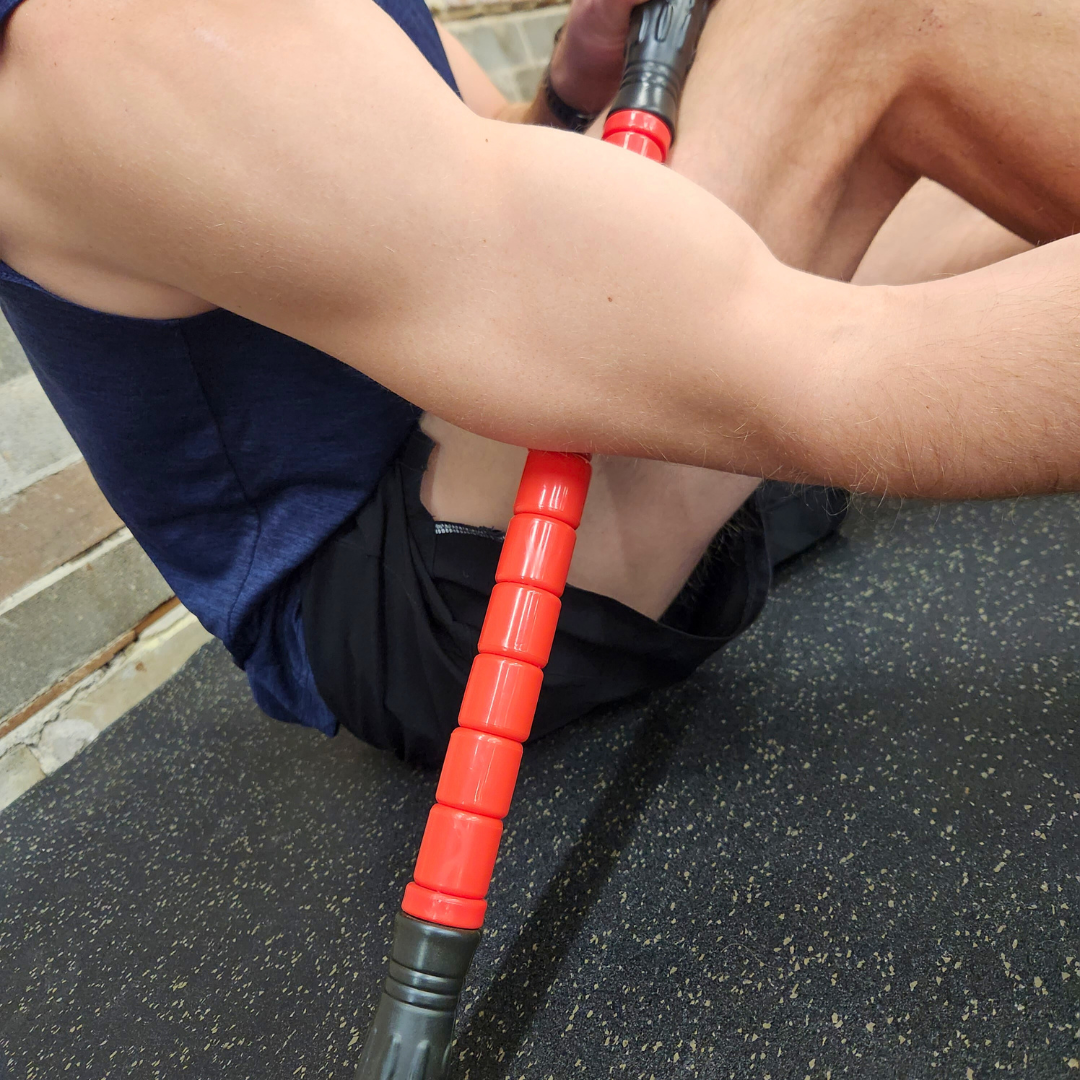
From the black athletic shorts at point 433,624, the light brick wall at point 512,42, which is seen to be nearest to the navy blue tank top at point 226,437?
the black athletic shorts at point 433,624

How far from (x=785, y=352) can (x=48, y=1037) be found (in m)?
0.73

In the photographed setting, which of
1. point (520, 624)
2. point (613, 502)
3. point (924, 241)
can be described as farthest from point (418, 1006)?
point (924, 241)

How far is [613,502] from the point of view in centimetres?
54

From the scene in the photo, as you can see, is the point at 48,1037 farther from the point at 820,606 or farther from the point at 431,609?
the point at 820,606

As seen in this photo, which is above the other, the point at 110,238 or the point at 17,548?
the point at 110,238

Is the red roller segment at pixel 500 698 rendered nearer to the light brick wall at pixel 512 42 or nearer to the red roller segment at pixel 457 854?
the red roller segment at pixel 457 854

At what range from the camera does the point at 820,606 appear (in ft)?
2.49

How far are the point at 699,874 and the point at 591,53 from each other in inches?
26.4

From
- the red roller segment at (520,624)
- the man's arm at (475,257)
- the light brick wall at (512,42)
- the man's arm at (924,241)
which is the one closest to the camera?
the man's arm at (475,257)

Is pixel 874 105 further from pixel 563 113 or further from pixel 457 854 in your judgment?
pixel 457 854

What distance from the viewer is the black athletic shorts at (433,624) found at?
1.76 ft

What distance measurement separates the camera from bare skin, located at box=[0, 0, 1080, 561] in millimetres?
311

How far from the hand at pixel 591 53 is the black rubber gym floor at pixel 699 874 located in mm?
537

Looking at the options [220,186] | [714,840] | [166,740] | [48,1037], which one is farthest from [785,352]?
[166,740]
